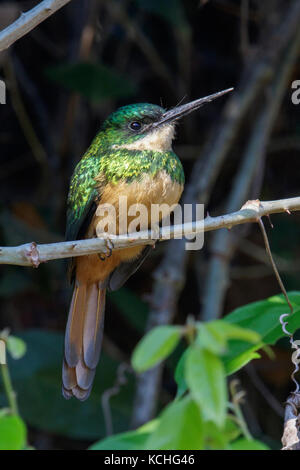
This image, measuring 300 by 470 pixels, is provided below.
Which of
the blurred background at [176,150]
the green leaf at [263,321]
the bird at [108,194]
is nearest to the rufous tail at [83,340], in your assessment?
the bird at [108,194]

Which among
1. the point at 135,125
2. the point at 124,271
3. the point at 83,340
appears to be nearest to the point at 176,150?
the point at 135,125

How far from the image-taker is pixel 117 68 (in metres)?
3.64

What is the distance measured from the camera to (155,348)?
70 centimetres

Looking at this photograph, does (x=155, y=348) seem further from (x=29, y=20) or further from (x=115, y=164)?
(x=115, y=164)

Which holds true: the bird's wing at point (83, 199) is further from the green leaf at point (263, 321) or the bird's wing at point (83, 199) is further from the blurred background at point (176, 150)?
the green leaf at point (263, 321)

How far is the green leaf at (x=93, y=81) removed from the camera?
122 inches

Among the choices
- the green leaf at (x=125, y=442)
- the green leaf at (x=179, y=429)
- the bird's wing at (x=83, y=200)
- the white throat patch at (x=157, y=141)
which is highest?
the white throat patch at (x=157, y=141)

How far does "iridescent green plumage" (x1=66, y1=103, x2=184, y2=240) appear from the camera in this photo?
2.13 m

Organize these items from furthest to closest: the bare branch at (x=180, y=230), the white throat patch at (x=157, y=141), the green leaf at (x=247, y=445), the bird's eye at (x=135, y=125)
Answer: the bird's eye at (x=135, y=125)
the white throat patch at (x=157, y=141)
the bare branch at (x=180, y=230)
the green leaf at (x=247, y=445)

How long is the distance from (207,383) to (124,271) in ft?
5.52

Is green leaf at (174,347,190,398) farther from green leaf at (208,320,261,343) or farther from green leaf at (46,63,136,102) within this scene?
green leaf at (46,63,136,102)

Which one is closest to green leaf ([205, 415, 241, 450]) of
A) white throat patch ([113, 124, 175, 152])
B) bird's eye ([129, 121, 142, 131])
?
white throat patch ([113, 124, 175, 152])

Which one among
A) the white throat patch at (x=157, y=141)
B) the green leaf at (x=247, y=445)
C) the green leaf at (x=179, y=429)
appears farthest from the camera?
the white throat patch at (x=157, y=141)
